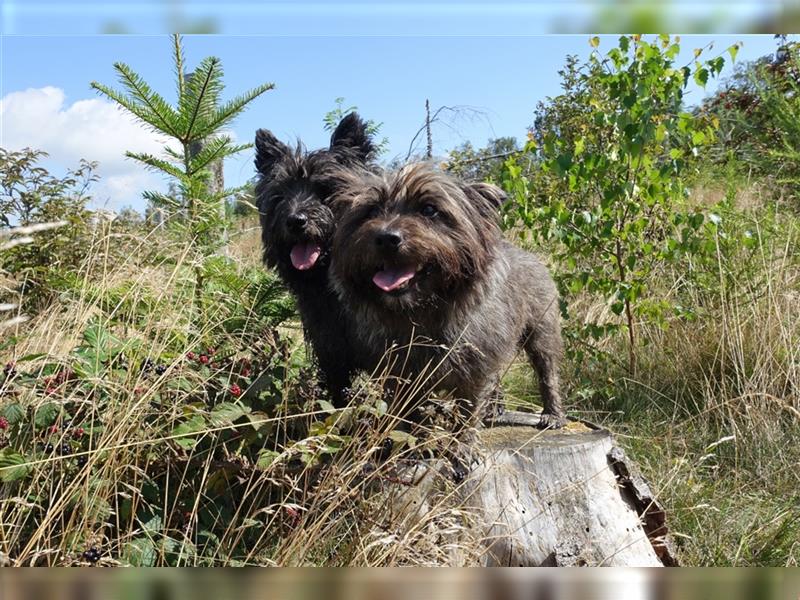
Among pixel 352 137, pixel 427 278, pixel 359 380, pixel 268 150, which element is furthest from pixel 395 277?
pixel 268 150

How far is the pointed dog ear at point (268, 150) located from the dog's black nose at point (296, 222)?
57cm

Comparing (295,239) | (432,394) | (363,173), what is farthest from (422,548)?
(363,173)

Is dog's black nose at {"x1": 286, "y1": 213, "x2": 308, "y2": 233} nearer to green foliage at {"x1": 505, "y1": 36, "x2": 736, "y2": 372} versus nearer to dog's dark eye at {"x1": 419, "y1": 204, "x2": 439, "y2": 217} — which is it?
dog's dark eye at {"x1": 419, "y1": 204, "x2": 439, "y2": 217}

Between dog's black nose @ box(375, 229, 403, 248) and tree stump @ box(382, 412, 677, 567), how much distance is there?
40.7 inches

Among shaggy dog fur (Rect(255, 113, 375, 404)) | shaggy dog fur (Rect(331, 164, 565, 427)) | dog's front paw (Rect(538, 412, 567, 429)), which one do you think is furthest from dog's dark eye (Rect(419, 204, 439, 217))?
dog's front paw (Rect(538, 412, 567, 429))

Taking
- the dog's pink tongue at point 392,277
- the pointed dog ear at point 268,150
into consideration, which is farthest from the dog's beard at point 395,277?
the pointed dog ear at point 268,150

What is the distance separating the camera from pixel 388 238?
11.6ft

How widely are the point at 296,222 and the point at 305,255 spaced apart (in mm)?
203

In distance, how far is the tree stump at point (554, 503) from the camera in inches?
133

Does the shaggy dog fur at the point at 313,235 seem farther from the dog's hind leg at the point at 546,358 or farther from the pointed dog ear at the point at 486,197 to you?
the dog's hind leg at the point at 546,358

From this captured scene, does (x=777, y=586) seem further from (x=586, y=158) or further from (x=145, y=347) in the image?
(x=586, y=158)

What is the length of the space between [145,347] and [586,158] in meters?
3.23

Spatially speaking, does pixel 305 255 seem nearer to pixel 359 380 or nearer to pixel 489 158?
pixel 359 380

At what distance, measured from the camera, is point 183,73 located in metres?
4.02
